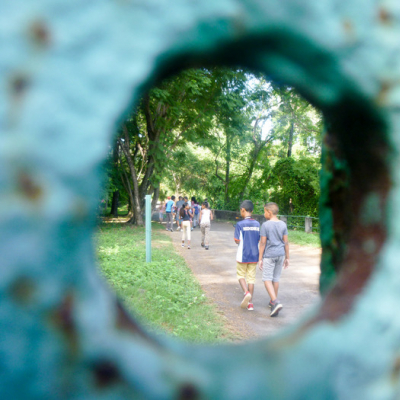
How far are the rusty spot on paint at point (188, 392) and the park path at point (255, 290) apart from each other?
340 cm

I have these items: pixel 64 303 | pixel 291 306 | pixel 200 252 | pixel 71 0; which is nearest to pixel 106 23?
pixel 71 0

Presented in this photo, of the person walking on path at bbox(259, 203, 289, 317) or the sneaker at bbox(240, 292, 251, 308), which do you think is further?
the sneaker at bbox(240, 292, 251, 308)

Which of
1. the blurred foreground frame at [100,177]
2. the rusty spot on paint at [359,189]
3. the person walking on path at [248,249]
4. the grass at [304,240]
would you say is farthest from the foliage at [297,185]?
the blurred foreground frame at [100,177]

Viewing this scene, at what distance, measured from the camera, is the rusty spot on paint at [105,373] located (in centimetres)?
57

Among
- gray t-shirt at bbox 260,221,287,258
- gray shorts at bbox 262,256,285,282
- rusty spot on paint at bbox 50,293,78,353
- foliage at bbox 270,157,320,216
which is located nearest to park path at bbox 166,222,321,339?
gray shorts at bbox 262,256,285,282

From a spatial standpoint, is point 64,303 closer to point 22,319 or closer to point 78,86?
point 22,319

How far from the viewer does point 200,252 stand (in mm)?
11234

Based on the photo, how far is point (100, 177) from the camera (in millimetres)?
585

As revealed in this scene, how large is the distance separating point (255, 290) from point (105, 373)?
22.9 feet

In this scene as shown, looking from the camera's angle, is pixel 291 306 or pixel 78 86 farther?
pixel 291 306

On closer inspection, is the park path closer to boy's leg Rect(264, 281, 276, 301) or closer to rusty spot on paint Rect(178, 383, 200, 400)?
boy's leg Rect(264, 281, 276, 301)

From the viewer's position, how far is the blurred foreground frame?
1.74ft

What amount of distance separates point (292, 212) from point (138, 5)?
20451 mm

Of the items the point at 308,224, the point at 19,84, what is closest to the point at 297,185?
the point at 308,224
